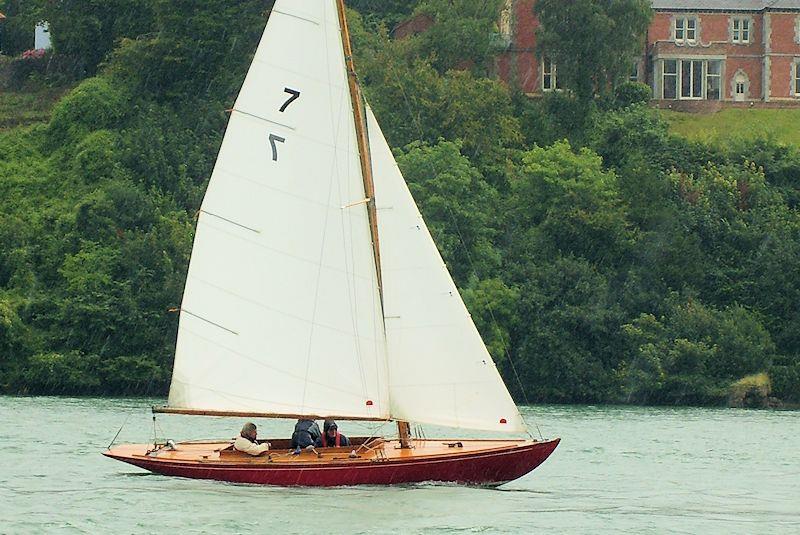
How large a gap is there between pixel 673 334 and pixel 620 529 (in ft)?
169

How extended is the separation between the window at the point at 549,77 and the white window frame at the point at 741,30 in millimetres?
11973

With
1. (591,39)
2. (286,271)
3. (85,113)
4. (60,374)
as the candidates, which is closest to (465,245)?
(591,39)

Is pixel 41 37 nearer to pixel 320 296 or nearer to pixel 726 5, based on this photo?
pixel 726 5

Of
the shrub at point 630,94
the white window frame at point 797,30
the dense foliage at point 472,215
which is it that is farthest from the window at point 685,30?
the dense foliage at point 472,215

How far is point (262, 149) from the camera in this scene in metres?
40.6

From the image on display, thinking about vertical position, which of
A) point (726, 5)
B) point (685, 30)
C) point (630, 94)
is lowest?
point (630, 94)

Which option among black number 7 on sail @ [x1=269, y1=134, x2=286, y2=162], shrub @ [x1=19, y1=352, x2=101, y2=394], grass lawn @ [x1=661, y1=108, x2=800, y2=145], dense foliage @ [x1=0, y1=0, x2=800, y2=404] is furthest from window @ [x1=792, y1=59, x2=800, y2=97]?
black number 7 on sail @ [x1=269, y1=134, x2=286, y2=162]

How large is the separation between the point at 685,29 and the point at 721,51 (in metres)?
2.54

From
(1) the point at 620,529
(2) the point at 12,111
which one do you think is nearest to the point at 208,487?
(1) the point at 620,529

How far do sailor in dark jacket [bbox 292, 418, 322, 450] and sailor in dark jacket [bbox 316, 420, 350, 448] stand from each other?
0.18m

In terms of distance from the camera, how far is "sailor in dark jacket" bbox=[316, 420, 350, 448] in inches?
1598

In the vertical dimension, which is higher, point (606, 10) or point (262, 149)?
point (606, 10)

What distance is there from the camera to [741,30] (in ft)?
377

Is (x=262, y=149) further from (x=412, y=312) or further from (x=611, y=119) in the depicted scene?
(x=611, y=119)
